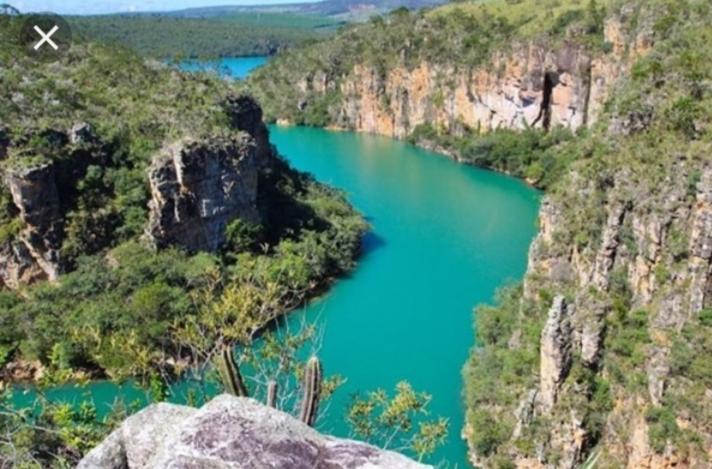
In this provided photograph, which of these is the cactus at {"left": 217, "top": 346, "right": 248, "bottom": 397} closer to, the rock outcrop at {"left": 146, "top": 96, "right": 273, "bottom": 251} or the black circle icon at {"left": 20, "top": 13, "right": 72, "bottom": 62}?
the rock outcrop at {"left": 146, "top": 96, "right": 273, "bottom": 251}

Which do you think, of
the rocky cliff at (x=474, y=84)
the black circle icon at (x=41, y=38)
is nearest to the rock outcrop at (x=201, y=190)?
the black circle icon at (x=41, y=38)

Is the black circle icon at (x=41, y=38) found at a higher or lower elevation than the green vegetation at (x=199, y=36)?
higher

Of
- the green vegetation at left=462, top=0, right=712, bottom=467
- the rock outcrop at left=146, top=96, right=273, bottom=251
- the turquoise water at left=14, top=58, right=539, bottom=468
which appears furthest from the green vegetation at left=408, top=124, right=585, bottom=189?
the rock outcrop at left=146, top=96, right=273, bottom=251

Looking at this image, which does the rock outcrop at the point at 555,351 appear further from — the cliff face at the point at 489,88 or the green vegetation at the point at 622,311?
the cliff face at the point at 489,88

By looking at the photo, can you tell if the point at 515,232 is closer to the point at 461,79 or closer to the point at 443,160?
the point at 443,160

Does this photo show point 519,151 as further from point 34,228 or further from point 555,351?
point 555,351

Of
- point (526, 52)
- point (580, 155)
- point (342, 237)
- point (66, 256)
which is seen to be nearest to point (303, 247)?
point (342, 237)
